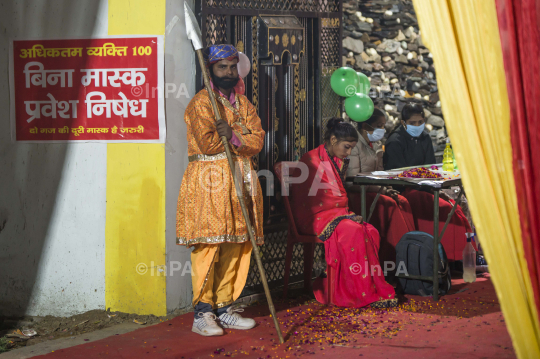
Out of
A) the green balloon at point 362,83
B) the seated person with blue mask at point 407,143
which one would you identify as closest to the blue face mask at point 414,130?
the seated person with blue mask at point 407,143

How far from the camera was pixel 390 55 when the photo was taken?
8617 mm

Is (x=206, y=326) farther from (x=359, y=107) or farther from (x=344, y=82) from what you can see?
(x=359, y=107)

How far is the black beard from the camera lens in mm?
3666

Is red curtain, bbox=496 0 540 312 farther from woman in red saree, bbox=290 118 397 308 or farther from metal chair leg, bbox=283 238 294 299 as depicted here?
metal chair leg, bbox=283 238 294 299

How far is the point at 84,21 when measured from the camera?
12.9 feet

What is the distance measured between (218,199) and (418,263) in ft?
6.20

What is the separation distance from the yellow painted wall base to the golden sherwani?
36 centimetres

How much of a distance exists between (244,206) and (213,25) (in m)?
1.53

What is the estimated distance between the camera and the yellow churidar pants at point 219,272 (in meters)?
3.58

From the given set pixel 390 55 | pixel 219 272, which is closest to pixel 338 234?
pixel 219 272

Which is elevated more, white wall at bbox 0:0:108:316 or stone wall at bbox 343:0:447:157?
stone wall at bbox 343:0:447:157

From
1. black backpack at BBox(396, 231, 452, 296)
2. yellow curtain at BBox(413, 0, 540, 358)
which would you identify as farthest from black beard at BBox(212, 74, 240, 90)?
yellow curtain at BBox(413, 0, 540, 358)

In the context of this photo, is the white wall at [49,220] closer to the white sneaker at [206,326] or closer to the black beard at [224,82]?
the white sneaker at [206,326]

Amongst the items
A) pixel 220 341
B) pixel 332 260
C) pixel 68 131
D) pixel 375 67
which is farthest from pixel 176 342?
pixel 375 67
